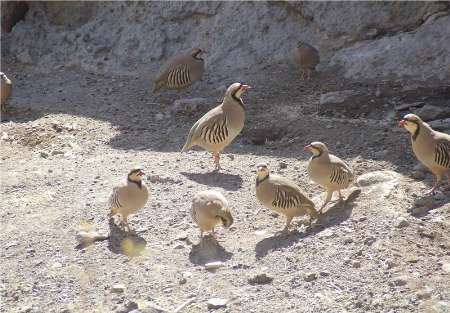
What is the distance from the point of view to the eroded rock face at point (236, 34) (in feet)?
35.8

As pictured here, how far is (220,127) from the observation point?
848 cm

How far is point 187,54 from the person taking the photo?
37.4 ft

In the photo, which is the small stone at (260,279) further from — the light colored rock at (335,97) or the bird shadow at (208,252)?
the light colored rock at (335,97)

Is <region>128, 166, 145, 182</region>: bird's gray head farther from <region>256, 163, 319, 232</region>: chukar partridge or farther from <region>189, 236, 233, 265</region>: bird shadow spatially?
<region>256, 163, 319, 232</region>: chukar partridge

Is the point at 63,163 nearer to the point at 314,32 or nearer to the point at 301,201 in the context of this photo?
the point at 301,201

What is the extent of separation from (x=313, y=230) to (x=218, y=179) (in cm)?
162

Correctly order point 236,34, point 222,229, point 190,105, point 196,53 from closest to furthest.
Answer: point 222,229 → point 190,105 → point 196,53 → point 236,34

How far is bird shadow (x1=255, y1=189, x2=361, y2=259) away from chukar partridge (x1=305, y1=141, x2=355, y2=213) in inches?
5.1

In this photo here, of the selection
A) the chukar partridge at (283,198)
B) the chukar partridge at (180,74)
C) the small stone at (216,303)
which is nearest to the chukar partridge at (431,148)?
the chukar partridge at (283,198)

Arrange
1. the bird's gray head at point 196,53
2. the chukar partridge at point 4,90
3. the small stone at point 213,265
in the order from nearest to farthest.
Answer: the small stone at point 213,265 → the chukar partridge at point 4,90 → the bird's gray head at point 196,53

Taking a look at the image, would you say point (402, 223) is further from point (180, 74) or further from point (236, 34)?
point (236, 34)

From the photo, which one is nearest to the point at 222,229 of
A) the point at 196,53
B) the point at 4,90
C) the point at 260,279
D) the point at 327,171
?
the point at 327,171

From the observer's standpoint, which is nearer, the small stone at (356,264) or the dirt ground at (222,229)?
the dirt ground at (222,229)

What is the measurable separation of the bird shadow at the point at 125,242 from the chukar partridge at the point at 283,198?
1053 millimetres
